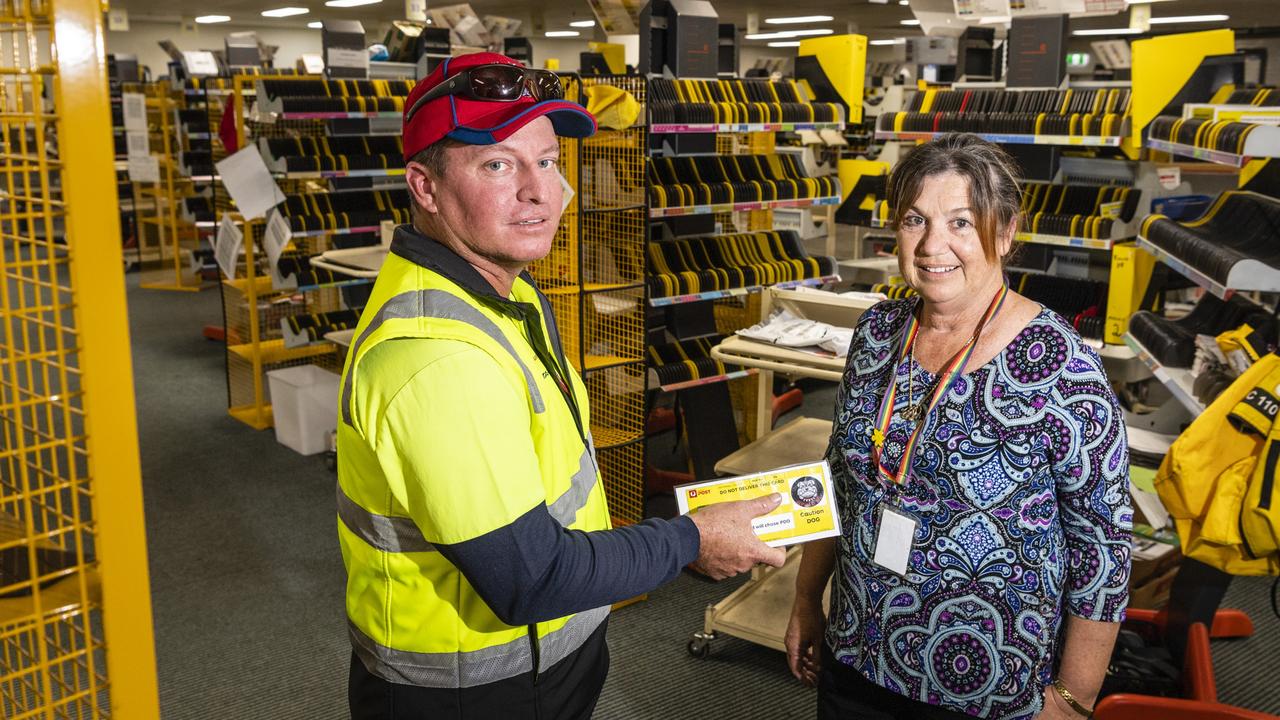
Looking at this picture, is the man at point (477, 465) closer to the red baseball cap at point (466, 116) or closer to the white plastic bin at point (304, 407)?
the red baseball cap at point (466, 116)

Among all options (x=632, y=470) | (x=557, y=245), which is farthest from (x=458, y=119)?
(x=632, y=470)

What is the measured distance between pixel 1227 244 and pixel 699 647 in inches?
84.6

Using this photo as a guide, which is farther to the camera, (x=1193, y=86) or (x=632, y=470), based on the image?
(x=1193, y=86)

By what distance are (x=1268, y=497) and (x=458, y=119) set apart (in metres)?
2.06

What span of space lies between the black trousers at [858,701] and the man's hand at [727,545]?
1.62ft

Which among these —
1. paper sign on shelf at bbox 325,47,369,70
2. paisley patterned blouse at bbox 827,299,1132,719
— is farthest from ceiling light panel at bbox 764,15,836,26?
paisley patterned blouse at bbox 827,299,1132,719

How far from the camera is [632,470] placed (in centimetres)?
420

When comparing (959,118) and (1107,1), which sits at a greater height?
(1107,1)

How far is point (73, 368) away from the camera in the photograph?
113 centimetres

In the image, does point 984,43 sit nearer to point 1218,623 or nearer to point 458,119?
point 1218,623

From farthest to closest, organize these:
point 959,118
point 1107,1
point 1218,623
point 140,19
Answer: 1. point 140,19
2. point 1107,1
3. point 959,118
4. point 1218,623

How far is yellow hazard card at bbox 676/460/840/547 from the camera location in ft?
5.31

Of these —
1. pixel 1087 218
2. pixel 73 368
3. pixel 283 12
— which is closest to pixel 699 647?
pixel 73 368

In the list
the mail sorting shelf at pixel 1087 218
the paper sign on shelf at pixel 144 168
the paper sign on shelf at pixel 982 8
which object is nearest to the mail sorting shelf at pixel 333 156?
the mail sorting shelf at pixel 1087 218
